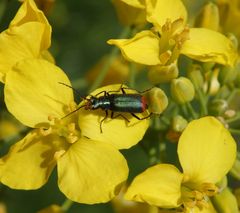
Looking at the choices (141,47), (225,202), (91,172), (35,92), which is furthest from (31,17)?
(225,202)

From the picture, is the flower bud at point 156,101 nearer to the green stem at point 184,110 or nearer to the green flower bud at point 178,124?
the green flower bud at point 178,124

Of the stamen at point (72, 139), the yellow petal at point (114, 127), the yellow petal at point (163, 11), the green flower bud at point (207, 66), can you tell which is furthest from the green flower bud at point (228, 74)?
the stamen at point (72, 139)

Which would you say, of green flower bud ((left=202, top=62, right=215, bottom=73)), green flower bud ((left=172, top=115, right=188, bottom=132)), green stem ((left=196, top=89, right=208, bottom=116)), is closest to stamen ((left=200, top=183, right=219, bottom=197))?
green flower bud ((left=172, top=115, right=188, bottom=132))

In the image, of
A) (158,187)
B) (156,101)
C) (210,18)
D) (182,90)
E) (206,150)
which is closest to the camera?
(158,187)

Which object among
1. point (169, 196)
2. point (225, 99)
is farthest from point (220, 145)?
point (225, 99)

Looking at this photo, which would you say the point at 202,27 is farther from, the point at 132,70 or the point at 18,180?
the point at 18,180

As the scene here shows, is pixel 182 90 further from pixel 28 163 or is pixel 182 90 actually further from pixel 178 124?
pixel 28 163
